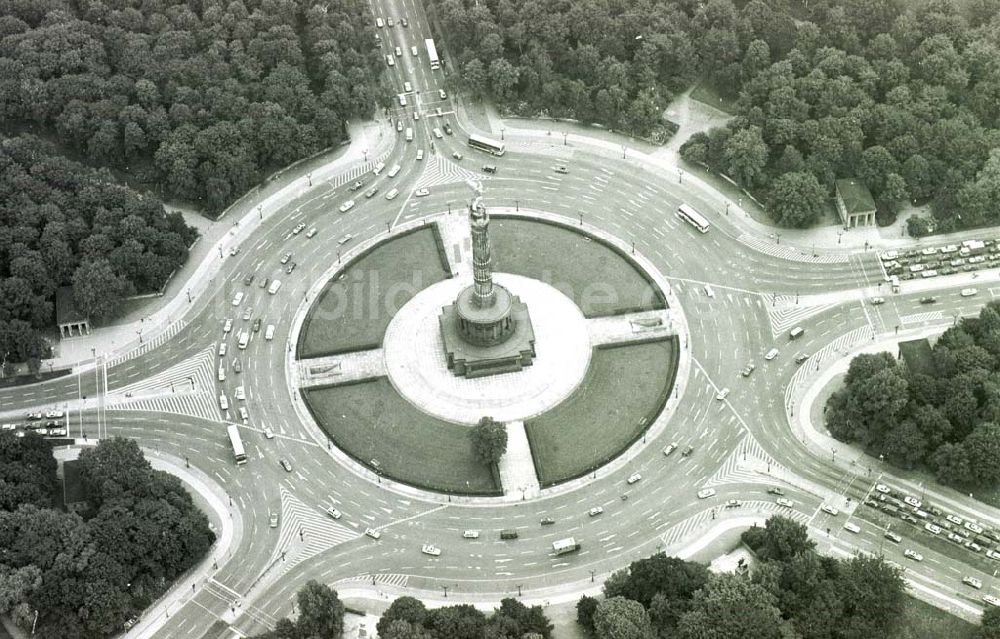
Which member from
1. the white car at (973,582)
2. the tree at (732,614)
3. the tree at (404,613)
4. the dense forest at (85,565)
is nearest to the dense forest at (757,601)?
the tree at (732,614)

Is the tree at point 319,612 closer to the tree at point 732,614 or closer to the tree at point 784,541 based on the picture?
the tree at point 732,614

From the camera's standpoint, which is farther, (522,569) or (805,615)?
(522,569)

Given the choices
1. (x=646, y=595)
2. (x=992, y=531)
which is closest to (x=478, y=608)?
(x=646, y=595)

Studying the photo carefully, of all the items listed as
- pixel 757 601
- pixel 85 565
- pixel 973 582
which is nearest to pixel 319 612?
pixel 85 565

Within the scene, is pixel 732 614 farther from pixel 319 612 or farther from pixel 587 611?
pixel 319 612

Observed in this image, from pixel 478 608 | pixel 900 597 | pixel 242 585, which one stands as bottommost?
pixel 900 597

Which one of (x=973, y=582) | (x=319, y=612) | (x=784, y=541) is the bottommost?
(x=973, y=582)

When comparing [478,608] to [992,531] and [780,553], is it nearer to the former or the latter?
[780,553]
